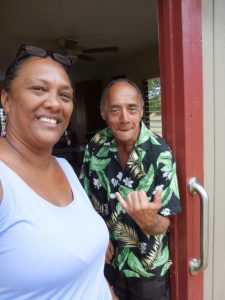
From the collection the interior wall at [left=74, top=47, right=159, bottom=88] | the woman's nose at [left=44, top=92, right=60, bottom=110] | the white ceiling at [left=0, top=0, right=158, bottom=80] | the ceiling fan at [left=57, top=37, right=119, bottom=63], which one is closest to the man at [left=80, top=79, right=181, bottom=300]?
the woman's nose at [left=44, top=92, right=60, bottom=110]

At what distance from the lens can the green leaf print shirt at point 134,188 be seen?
3.14 feet

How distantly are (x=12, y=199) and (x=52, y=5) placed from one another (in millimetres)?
2899

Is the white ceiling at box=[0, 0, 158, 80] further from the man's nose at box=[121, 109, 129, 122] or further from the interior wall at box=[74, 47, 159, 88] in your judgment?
the man's nose at box=[121, 109, 129, 122]

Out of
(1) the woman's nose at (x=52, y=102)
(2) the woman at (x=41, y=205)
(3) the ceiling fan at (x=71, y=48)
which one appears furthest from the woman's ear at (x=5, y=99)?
(3) the ceiling fan at (x=71, y=48)

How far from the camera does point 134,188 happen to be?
1.01m

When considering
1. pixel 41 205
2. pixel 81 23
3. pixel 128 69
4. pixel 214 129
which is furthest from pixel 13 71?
pixel 128 69

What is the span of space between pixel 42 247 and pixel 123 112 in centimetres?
58

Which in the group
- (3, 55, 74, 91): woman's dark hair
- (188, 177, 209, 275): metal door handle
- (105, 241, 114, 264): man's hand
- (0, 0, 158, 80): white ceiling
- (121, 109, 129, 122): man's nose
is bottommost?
(105, 241, 114, 264): man's hand

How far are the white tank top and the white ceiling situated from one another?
2564 mm

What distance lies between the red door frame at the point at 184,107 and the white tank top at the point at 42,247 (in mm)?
348

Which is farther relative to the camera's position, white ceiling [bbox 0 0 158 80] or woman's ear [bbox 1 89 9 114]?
white ceiling [bbox 0 0 158 80]

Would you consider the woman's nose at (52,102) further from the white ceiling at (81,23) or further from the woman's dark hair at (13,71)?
the white ceiling at (81,23)

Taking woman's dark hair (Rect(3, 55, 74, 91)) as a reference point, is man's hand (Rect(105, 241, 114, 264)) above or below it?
below

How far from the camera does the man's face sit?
1053 millimetres
